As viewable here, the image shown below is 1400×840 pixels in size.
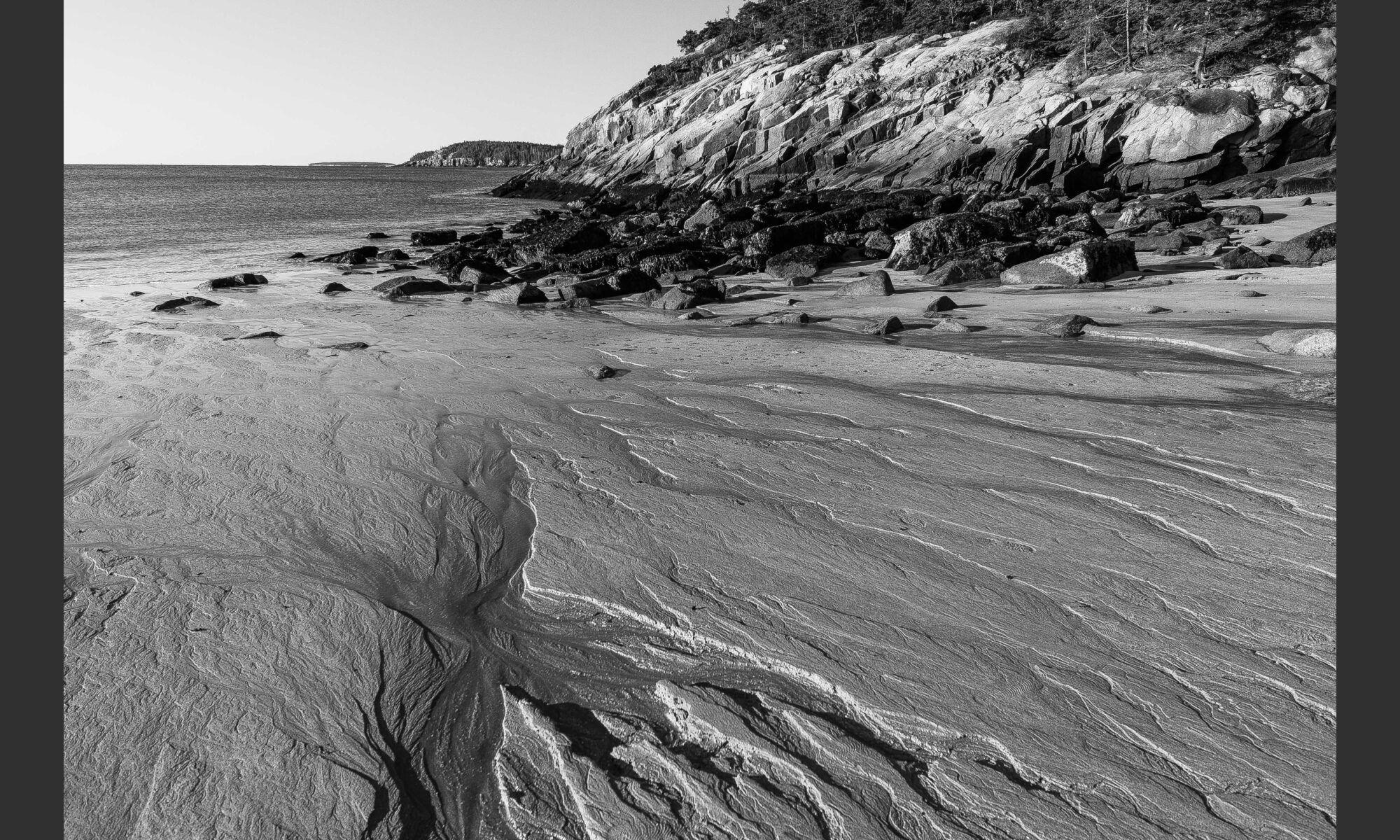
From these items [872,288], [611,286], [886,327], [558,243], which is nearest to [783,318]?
[886,327]

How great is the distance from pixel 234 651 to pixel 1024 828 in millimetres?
3046

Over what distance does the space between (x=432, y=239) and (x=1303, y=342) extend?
22973mm

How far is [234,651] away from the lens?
3215 millimetres

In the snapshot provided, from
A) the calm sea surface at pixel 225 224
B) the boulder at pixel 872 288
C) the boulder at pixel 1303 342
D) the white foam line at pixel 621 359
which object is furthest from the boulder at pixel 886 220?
the calm sea surface at pixel 225 224

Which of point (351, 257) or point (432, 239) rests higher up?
point (432, 239)

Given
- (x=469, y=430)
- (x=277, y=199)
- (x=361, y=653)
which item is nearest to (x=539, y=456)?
(x=469, y=430)

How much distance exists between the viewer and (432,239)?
24.5 m

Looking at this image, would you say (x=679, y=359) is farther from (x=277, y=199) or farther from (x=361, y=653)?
(x=277, y=199)

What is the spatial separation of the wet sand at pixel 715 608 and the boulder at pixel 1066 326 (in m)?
1.22

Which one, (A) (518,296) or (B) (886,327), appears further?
(A) (518,296)

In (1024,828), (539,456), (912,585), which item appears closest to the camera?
(1024,828)

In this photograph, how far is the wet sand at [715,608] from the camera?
2.50 meters

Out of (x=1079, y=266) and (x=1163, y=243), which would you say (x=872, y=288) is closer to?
(x=1079, y=266)

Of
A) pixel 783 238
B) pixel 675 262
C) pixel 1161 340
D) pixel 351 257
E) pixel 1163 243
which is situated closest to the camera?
pixel 1161 340
